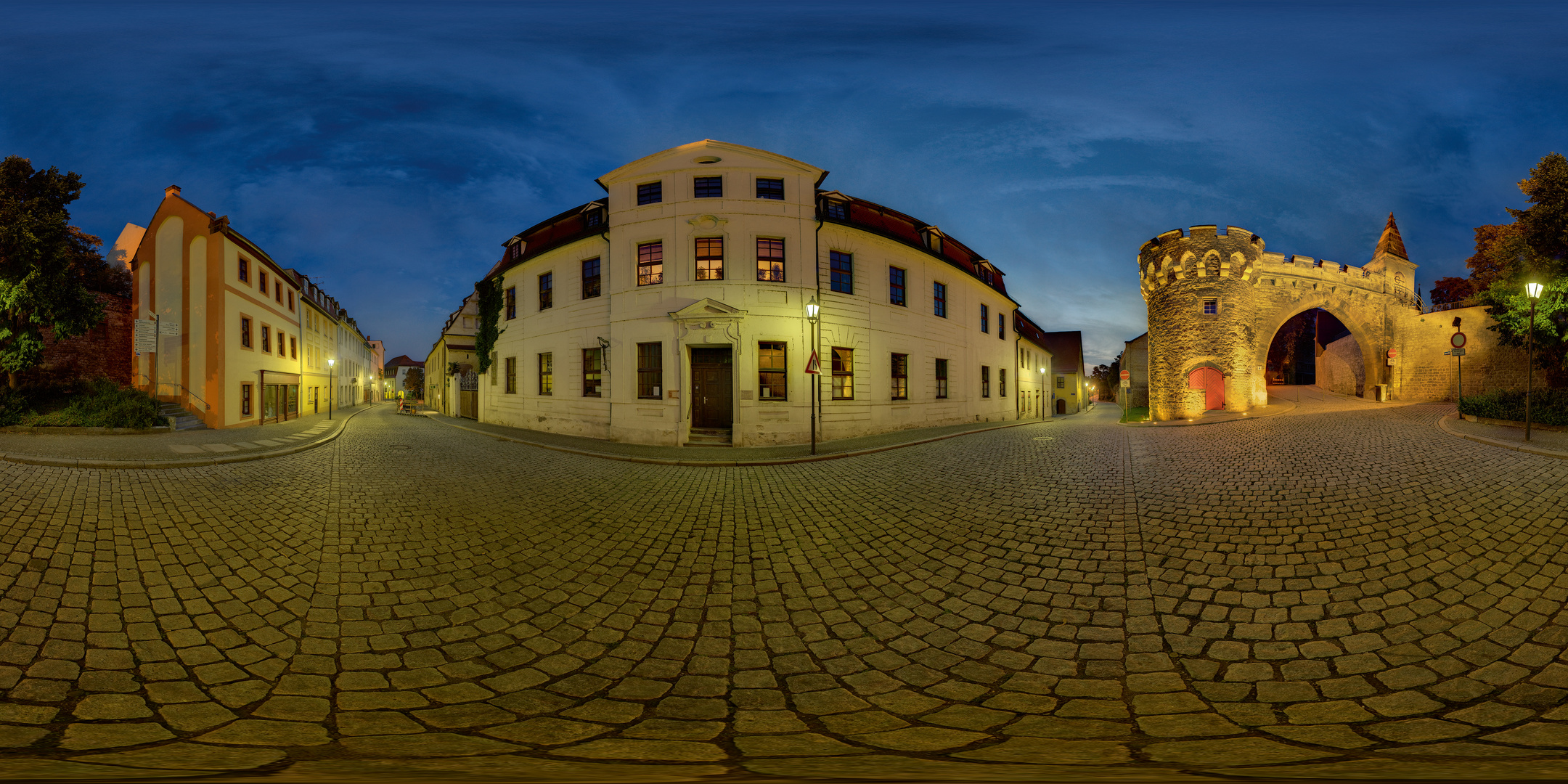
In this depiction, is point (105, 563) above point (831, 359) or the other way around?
the other way around

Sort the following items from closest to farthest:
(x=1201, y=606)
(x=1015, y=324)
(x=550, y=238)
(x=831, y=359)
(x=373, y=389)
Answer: (x=1201, y=606), (x=831, y=359), (x=550, y=238), (x=1015, y=324), (x=373, y=389)

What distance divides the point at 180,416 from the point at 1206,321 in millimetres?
40476

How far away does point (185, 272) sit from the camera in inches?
823

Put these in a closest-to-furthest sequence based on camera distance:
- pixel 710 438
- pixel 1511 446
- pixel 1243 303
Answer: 1. pixel 1511 446
2. pixel 710 438
3. pixel 1243 303

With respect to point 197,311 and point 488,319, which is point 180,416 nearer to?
point 197,311

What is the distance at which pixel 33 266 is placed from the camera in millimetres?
16391

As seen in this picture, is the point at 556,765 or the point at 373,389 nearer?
the point at 556,765

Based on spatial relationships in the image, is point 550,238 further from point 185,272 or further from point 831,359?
point 185,272

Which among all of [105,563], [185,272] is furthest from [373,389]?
[105,563]

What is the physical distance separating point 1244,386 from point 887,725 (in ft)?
99.9

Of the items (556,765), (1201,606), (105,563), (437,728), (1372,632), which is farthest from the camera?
(105,563)

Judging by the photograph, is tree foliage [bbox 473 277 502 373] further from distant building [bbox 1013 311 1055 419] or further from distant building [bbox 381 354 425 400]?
distant building [bbox 381 354 425 400]

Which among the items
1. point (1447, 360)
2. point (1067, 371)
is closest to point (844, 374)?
point (1447, 360)

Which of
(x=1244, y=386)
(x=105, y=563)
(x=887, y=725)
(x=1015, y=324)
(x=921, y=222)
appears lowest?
(x=887, y=725)
